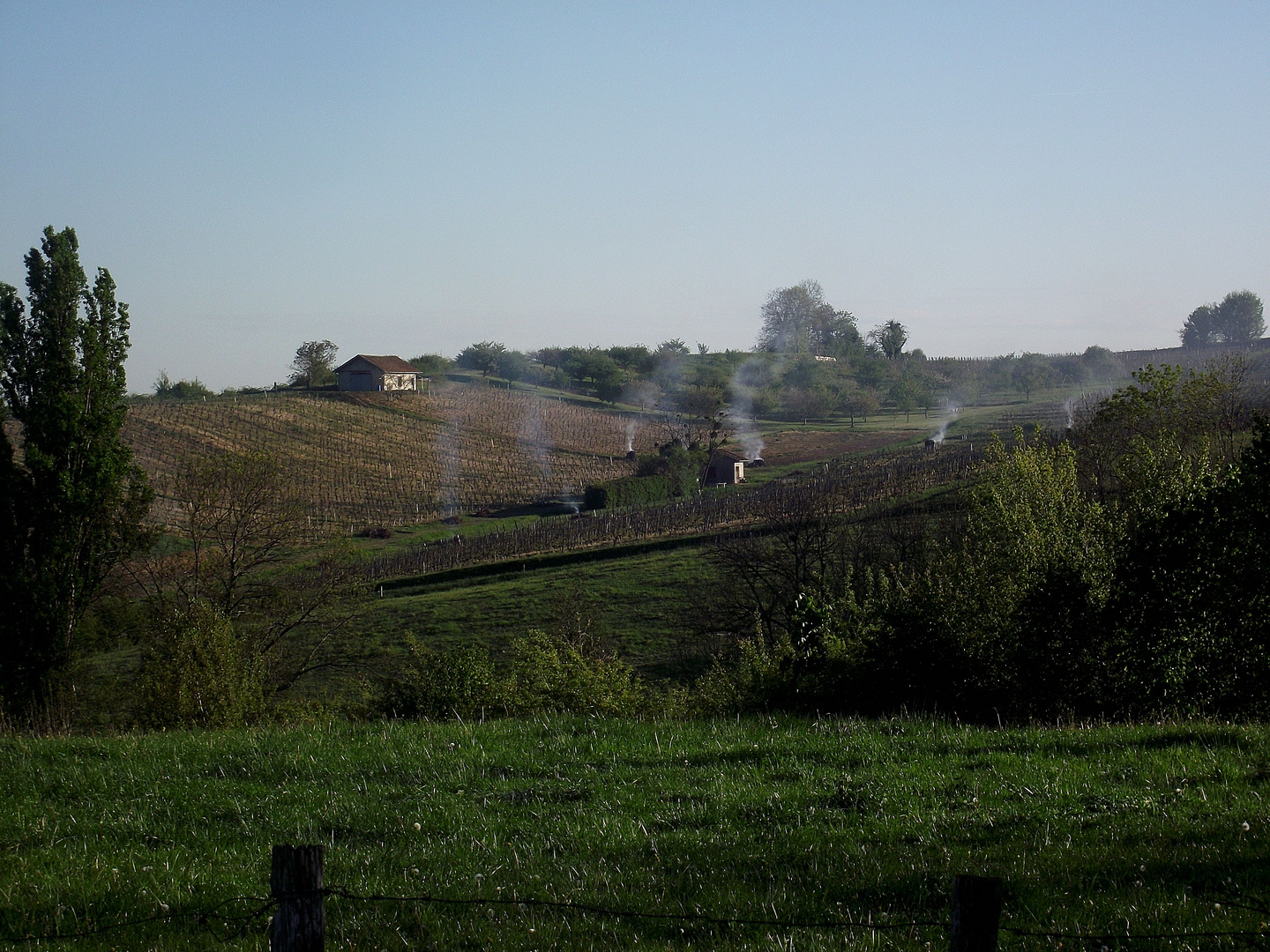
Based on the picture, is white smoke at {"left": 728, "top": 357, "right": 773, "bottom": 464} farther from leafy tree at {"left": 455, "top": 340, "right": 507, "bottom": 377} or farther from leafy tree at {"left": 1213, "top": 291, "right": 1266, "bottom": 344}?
leafy tree at {"left": 1213, "top": 291, "right": 1266, "bottom": 344}

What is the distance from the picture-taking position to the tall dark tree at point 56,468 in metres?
23.3

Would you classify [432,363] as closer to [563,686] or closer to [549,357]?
[549,357]

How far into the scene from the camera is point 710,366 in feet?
498

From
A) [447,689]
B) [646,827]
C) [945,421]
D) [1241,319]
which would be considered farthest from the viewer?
[1241,319]

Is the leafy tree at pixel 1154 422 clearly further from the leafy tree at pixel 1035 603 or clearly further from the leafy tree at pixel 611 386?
the leafy tree at pixel 611 386

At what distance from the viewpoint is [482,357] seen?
154 metres

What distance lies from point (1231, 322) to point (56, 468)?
654 feet

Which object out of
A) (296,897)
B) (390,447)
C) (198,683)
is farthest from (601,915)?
(390,447)

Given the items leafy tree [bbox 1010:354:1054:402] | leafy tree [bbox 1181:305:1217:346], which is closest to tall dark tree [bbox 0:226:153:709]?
leafy tree [bbox 1010:354:1054:402]

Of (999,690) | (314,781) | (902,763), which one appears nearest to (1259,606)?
(999,690)

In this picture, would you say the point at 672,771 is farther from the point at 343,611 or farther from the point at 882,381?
the point at 882,381

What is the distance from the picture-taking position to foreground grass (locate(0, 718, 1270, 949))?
5344 millimetres

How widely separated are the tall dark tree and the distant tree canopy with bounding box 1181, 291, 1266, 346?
189 m

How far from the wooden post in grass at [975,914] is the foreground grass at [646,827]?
1529mm
